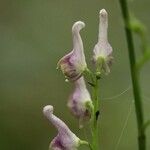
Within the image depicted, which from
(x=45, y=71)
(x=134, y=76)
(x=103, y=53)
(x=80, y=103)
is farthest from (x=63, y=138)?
(x=45, y=71)

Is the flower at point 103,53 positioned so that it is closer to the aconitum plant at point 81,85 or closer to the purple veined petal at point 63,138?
the aconitum plant at point 81,85

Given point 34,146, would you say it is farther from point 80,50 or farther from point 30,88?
point 80,50

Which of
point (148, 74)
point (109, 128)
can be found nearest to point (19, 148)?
point (109, 128)

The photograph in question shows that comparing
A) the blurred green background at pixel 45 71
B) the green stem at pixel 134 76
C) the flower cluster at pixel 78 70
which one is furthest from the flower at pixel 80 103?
the blurred green background at pixel 45 71

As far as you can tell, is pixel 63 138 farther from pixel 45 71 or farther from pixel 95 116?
pixel 45 71

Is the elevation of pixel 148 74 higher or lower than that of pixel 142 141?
lower

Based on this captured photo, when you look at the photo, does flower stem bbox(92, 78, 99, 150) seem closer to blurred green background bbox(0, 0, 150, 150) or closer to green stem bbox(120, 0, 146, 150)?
green stem bbox(120, 0, 146, 150)

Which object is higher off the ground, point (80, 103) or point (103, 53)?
point (103, 53)
